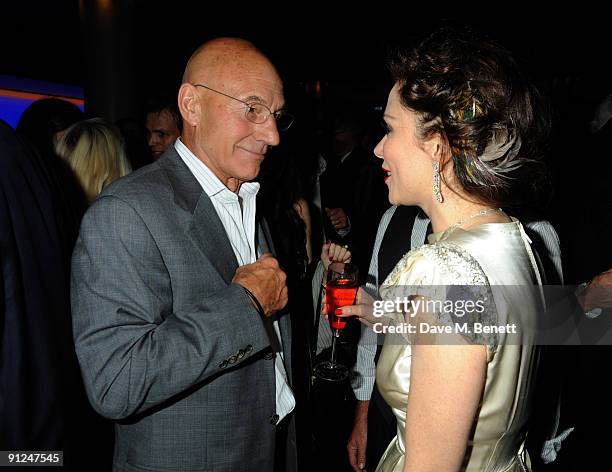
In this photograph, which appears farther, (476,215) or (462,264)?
(476,215)

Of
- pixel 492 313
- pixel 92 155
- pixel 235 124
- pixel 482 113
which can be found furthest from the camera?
pixel 92 155

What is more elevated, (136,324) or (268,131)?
(268,131)

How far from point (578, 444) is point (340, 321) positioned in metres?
1.65

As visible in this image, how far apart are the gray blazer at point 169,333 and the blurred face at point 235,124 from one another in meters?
0.17

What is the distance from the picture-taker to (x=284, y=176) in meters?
3.65

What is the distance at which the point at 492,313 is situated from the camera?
3.71 ft

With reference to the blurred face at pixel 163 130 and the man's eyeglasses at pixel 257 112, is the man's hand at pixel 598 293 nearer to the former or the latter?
the man's eyeglasses at pixel 257 112

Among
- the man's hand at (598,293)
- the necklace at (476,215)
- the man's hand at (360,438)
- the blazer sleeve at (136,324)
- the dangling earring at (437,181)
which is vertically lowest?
the man's hand at (360,438)

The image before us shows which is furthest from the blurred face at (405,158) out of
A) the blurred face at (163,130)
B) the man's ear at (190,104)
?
the blurred face at (163,130)

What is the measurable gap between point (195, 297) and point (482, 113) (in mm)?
1003

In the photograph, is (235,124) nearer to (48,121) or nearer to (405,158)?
(405,158)

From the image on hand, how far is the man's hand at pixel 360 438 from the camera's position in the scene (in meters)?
2.24

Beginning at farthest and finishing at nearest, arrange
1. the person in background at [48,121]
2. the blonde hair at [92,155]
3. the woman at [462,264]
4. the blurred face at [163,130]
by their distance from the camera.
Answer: the blurred face at [163,130] < the person in background at [48,121] < the blonde hair at [92,155] < the woman at [462,264]

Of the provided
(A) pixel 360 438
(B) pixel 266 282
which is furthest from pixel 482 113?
(A) pixel 360 438
